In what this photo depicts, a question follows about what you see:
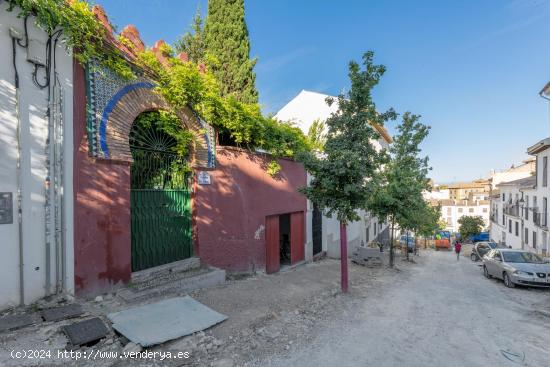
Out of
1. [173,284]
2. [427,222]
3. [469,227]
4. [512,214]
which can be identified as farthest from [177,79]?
[469,227]

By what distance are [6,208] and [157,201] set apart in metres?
2.78

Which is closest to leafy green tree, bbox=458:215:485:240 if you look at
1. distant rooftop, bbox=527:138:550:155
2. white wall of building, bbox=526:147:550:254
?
white wall of building, bbox=526:147:550:254

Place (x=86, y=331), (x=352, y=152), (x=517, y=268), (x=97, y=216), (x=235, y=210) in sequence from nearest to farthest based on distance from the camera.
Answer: (x=86, y=331)
(x=97, y=216)
(x=352, y=152)
(x=235, y=210)
(x=517, y=268)

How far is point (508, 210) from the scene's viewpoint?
2897cm

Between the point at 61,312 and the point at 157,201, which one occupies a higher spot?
the point at 157,201

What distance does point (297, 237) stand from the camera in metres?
11.9

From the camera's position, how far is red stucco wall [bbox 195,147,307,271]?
26.3 feet

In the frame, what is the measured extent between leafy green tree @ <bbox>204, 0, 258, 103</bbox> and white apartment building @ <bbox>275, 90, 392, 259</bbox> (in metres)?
2.81

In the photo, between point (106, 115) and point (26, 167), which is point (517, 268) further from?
point (26, 167)

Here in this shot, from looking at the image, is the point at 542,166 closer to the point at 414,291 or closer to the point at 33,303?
the point at 414,291

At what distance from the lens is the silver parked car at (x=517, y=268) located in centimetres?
992

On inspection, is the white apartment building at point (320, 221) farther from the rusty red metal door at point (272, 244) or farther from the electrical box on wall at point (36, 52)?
the electrical box on wall at point (36, 52)

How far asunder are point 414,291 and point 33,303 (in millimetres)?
9099

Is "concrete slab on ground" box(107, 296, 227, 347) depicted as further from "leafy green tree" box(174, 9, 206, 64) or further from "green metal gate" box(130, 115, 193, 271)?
"leafy green tree" box(174, 9, 206, 64)
